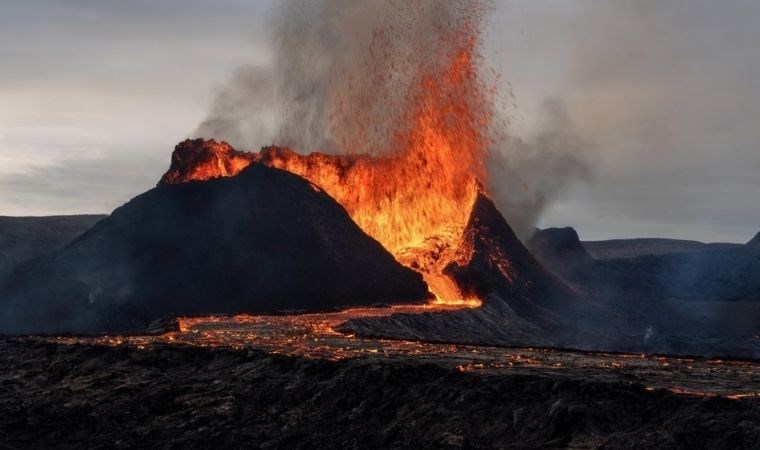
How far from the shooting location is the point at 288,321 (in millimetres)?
36312

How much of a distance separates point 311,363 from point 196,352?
16.2 ft

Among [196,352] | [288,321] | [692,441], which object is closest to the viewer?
[692,441]

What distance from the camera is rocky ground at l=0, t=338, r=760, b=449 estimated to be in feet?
46.4

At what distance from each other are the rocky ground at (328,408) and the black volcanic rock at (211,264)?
67.0 ft

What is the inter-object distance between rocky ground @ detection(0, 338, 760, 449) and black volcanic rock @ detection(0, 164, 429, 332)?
20.4 metres

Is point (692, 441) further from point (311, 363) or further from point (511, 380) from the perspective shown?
point (311, 363)

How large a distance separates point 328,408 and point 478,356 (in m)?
5.58

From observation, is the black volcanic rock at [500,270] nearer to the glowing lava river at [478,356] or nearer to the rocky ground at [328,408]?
the glowing lava river at [478,356]

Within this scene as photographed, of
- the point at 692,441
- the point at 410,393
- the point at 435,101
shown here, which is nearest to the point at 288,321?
the point at 410,393

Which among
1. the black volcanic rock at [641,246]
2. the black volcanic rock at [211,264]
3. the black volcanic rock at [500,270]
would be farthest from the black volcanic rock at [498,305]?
the black volcanic rock at [641,246]

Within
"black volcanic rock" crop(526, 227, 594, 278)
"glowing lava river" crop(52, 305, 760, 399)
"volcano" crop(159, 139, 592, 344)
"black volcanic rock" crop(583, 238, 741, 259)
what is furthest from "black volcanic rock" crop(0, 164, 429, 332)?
"black volcanic rock" crop(583, 238, 741, 259)

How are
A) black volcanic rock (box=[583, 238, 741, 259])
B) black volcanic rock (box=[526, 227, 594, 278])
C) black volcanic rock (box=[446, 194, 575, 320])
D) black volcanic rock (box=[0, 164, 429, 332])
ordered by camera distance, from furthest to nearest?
1. black volcanic rock (box=[583, 238, 741, 259])
2. black volcanic rock (box=[526, 227, 594, 278])
3. black volcanic rock (box=[446, 194, 575, 320])
4. black volcanic rock (box=[0, 164, 429, 332])

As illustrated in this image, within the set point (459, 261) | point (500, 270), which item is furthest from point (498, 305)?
point (459, 261)

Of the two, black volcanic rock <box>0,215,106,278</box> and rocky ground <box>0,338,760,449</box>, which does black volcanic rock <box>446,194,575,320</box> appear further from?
black volcanic rock <box>0,215,106,278</box>
